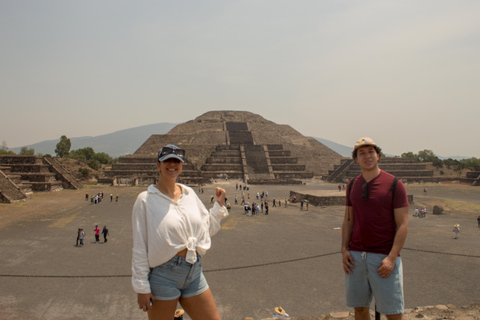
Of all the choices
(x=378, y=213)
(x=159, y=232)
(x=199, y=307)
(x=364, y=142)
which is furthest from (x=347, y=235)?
(x=159, y=232)

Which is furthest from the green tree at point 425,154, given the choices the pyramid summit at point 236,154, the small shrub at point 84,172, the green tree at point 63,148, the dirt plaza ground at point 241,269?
the green tree at point 63,148

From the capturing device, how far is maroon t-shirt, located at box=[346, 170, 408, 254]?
8.90 feet

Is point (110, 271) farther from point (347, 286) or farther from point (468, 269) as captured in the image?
point (468, 269)

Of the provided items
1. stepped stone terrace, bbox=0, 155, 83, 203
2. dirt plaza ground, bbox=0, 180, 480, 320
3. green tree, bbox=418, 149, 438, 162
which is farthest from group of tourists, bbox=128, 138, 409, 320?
green tree, bbox=418, 149, 438, 162

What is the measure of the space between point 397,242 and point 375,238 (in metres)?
0.18

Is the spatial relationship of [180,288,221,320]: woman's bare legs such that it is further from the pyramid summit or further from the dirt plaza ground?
the pyramid summit

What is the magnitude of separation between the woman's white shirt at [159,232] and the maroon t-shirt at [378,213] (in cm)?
147

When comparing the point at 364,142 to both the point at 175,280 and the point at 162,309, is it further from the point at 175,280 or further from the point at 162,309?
the point at 162,309

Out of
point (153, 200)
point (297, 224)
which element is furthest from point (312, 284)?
point (297, 224)

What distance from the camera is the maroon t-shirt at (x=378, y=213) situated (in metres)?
2.71

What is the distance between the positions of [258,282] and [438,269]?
17.5ft

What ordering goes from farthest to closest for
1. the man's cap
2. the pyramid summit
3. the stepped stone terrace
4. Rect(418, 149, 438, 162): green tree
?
Rect(418, 149, 438, 162): green tree
the pyramid summit
the stepped stone terrace
the man's cap

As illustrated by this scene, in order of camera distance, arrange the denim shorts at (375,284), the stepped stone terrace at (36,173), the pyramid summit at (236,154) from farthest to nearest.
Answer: the pyramid summit at (236,154) → the stepped stone terrace at (36,173) → the denim shorts at (375,284)

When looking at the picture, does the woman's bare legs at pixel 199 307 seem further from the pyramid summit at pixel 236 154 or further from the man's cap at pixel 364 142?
the pyramid summit at pixel 236 154
